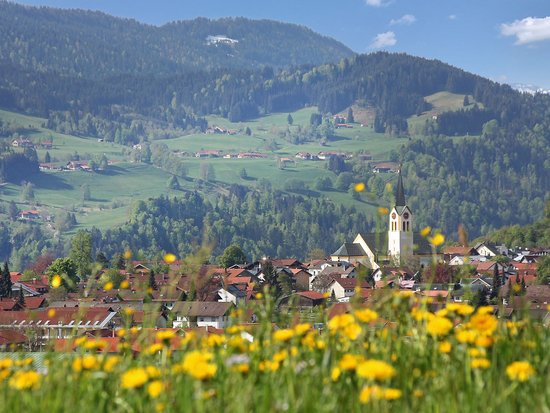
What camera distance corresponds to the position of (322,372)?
18.5 feet

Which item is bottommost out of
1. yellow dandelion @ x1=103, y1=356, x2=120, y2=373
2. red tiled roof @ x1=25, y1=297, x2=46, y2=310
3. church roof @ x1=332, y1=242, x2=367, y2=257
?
church roof @ x1=332, y1=242, x2=367, y2=257

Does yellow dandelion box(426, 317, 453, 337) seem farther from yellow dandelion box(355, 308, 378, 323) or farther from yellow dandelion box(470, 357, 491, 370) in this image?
yellow dandelion box(355, 308, 378, 323)

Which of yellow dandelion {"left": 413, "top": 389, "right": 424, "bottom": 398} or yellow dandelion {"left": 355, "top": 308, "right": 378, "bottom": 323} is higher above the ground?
yellow dandelion {"left": 355, "top": 308, "right": 378, "bottom": 323}

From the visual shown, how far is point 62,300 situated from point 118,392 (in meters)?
64.6

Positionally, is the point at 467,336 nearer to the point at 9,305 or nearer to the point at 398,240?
the point at 9,305

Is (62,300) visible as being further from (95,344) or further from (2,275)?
(95,344)

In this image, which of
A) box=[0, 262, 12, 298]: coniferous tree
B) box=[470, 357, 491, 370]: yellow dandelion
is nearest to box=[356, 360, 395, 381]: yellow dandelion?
box=[470, 357, 491, 370]: yellow dandelion

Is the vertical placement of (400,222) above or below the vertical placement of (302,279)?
above

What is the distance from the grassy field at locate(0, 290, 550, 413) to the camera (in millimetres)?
5051

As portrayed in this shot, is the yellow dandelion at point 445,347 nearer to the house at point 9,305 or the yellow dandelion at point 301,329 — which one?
the yellow dandelion at point 301,329

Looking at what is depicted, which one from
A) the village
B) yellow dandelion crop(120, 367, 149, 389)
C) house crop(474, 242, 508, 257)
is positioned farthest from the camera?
house crop(474, 242, 508, 257)

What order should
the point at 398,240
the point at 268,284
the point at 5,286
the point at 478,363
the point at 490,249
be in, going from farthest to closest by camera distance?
1. the point at 490,249
2. the point at 398,240
3. the point at 5,286
4. the point at 268,284
5. the point at 478,363

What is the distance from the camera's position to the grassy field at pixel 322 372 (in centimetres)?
505

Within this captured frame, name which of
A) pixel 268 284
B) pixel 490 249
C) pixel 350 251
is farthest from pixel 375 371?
pixel 490 249
